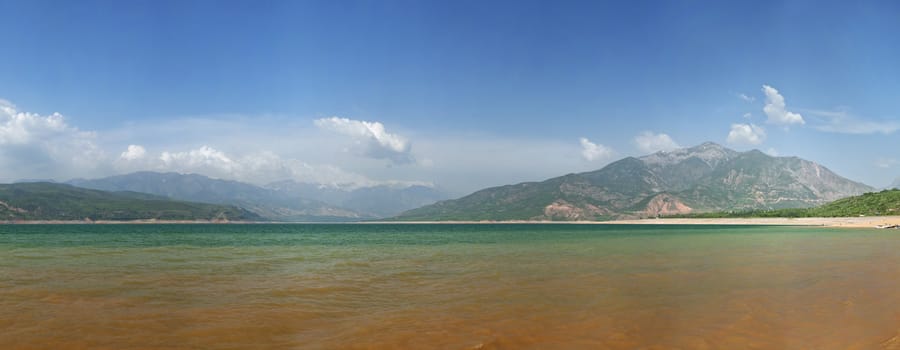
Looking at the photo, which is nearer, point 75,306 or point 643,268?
point 75,306

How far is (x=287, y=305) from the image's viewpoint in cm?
1516

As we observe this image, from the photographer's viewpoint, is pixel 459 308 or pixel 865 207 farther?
pixel 865 207

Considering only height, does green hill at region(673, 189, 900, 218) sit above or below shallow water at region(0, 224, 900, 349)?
above

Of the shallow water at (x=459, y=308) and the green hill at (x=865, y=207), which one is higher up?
the green hill at (x=865, y=207)

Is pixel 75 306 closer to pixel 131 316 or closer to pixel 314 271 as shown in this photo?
pixel 131 316

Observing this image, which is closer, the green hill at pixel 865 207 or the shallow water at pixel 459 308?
the shallow water at pixel 459 308

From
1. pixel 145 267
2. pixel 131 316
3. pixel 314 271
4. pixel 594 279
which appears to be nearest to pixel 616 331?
pixel 594 279

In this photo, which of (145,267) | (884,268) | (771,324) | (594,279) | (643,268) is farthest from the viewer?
(145,267)

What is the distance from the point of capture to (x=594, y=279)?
20578 millimetres

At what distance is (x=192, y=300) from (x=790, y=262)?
1189 inches

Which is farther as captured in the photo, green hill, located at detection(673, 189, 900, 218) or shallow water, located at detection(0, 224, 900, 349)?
green hill, located at detection(673, 189, 900, 218)

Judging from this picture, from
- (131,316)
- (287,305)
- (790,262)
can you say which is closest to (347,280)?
(287,305)

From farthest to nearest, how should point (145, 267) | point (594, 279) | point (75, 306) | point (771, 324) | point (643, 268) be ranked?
1. point (145, 267)
2. point (643, 268)
3. point (594, 279)
4. point (75, 306)
5. point (771, 324)

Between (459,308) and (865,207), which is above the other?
(865,207)
